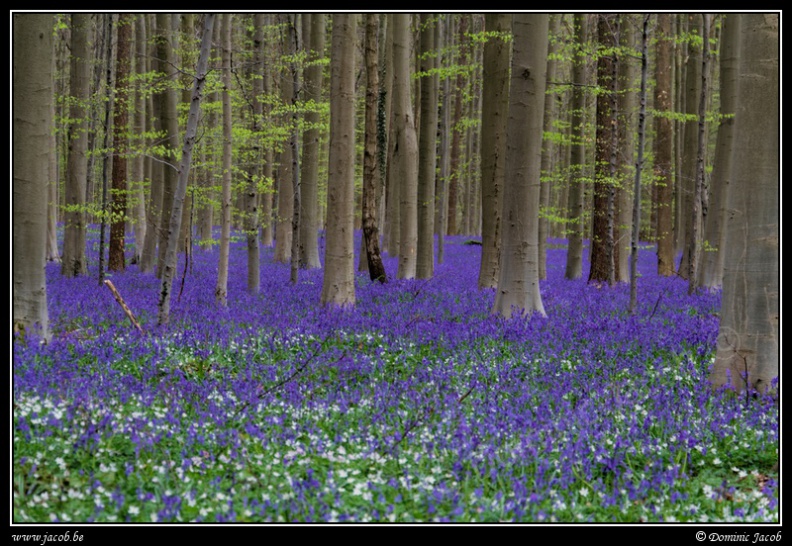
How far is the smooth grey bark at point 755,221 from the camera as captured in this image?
21.1 ft

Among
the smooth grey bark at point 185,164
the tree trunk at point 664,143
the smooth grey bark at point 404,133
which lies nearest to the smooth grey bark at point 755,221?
the smooth grey bark at point 185,164

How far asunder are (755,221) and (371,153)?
10501 millimetres

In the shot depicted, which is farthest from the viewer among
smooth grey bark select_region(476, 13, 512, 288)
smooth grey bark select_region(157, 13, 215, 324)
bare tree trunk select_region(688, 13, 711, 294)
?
smooth grey bark select_region(476, 13, 512, 288)

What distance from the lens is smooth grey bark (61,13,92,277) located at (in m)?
16.3

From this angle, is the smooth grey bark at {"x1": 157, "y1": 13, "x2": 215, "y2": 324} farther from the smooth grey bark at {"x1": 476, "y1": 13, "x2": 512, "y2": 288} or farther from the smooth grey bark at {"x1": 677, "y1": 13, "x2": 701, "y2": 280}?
the smooth grey bark at {"x1": 677, "y1": 13, "x2": 701, "y2": 280}

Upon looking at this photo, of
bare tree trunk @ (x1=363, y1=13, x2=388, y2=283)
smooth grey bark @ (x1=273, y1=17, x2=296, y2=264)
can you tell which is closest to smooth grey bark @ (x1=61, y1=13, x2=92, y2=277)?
smooth grey bark @ (x1=273, y1=17, x2=296, y2=264)

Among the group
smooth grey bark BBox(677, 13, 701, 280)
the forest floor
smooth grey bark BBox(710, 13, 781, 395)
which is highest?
smooth grey bark BBox(677, 13, 701, 280)

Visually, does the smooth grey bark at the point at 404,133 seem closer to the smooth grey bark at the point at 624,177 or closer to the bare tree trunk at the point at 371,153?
the bare tree trunk at the point at 371,153

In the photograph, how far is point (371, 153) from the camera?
52.3 feet

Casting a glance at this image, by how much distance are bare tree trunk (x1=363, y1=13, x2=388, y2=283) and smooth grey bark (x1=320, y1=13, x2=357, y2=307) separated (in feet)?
12.0

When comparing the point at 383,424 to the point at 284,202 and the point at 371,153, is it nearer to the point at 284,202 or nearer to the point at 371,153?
the point at 371,153

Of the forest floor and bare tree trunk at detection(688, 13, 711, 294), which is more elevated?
bare tree trunk at detection(688, 13, 711, 294)

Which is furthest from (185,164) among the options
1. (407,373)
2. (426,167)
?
(426,167)

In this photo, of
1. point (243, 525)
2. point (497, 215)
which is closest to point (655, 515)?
point (243, 525)
